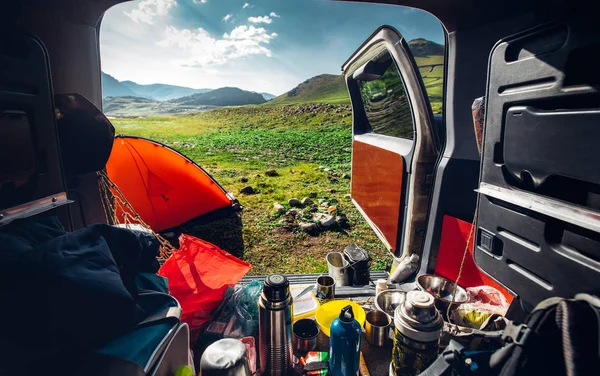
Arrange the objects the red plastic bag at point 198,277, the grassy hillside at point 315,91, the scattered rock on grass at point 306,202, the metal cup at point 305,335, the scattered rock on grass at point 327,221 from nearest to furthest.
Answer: the metal cup at point 305,335 → the red plastic bag at point 198,277 → the scattered rock on grass at point 327,221 → the scattered rock on grass at point 306,202 → the grassy hillside at point 315,91

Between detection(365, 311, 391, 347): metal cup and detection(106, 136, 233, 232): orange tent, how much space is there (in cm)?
401

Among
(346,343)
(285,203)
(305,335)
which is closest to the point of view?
(346,343)

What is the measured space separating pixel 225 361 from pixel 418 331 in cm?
92

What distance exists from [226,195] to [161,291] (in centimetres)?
454

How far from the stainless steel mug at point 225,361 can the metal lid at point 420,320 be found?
31.3 inches

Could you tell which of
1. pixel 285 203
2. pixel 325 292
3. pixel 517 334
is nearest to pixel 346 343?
pixel 325 292

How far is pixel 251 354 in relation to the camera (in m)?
1.95

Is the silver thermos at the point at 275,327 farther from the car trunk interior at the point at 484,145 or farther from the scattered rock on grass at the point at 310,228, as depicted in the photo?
the scattered rock on grass at the point at 310,228

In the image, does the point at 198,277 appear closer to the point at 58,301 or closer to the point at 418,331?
the point at 58,301

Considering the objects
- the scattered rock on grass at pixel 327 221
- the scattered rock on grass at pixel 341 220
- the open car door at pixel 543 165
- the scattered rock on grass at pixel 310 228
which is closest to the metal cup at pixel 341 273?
the open car door at pixel 543 165

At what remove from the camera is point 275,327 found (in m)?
1.79

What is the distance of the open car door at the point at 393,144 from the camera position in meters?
2.56

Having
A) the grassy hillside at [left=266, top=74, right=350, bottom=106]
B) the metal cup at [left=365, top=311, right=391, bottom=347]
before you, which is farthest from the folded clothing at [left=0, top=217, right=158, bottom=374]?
the grassy hillside at [left=266, top=74, right=350, bottom=106]

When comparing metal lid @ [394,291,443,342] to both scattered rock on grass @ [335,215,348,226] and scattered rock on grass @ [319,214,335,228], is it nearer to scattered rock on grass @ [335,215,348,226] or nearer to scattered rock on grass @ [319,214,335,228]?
scattered rock on grass @ [319,214,335,228]
